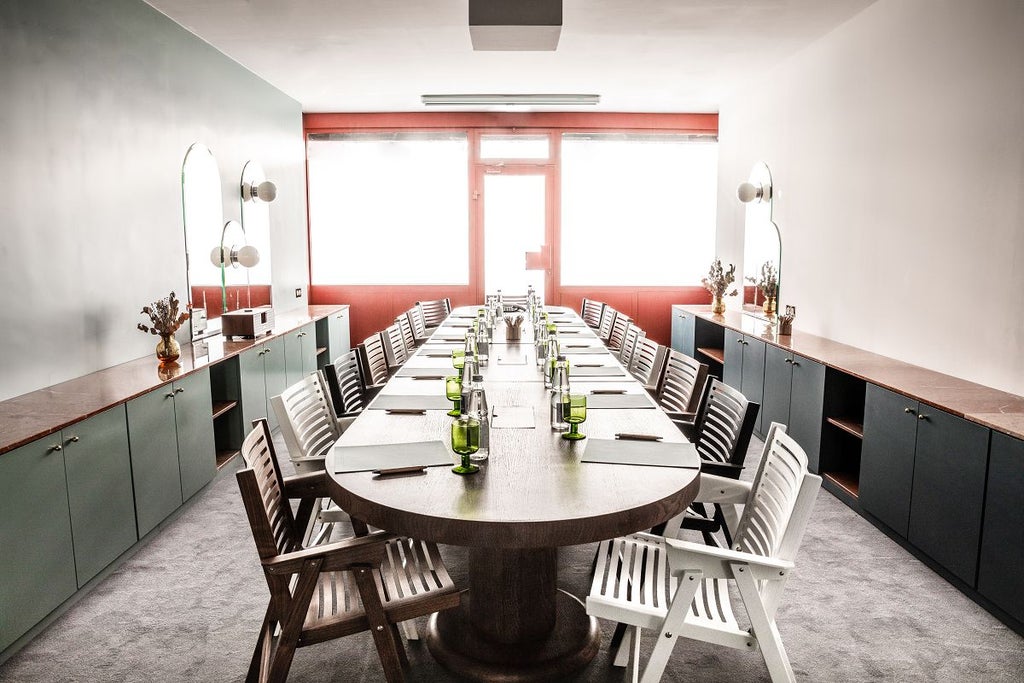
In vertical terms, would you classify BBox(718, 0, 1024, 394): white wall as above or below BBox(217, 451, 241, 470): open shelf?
above

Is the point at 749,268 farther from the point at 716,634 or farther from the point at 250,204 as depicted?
the point at 716,634

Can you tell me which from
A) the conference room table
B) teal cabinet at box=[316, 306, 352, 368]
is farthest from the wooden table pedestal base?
teal cabinet at box=[316, 306, 352, 368]

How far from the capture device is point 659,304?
29.9ft

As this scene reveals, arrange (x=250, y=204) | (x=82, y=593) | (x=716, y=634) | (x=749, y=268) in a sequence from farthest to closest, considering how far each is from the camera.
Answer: (x=749, y=268)
(x=250, y=204)
(x=82, y=593)
(x=716, y=634)

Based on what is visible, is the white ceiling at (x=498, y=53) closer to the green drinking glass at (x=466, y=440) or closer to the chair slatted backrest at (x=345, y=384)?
the chair slatted backrest at (x=345, y=384)

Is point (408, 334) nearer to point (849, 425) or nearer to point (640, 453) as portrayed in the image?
point (849, 425)

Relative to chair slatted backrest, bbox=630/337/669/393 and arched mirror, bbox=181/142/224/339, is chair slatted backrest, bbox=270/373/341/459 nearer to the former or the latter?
chair slatted backrest, bbox=630/337/669/393

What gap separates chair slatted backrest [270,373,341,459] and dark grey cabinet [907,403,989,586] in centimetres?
275

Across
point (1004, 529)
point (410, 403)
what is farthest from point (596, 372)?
point (1004, 529)

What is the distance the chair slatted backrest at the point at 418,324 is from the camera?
6855 millimetres

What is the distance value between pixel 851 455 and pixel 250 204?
5.40 metres

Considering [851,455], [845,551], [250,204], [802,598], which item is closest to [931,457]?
[845,551]

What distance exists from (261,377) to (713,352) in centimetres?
441

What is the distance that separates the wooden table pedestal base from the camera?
2500 mm
